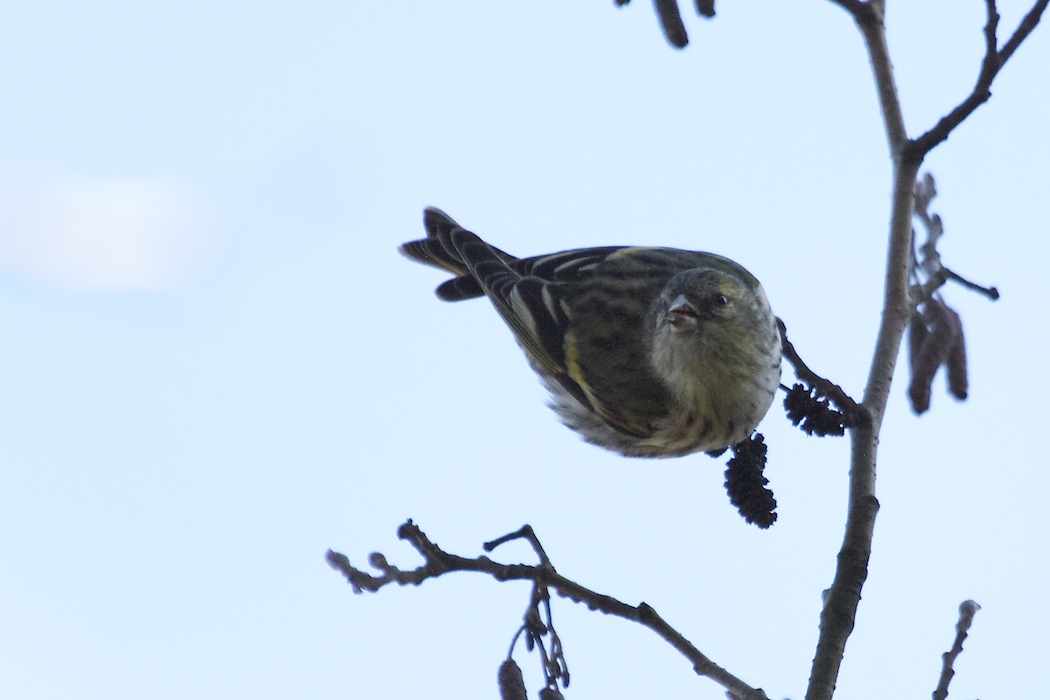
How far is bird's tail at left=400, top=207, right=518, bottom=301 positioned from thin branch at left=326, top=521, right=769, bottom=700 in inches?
81.4

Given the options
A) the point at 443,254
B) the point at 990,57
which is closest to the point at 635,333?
the point at 443,254

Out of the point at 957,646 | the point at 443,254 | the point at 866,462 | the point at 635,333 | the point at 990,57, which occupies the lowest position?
the point at 957,646

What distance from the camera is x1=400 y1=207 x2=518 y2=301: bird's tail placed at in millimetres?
4000

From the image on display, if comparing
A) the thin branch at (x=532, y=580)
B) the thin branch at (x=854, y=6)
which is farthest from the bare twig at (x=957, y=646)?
the thin branch at (x=854, y=6)

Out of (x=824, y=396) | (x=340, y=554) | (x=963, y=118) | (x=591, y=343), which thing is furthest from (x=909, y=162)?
(x=340, y=554)

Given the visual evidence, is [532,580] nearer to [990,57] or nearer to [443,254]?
[990,57]

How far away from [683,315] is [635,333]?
0.37m

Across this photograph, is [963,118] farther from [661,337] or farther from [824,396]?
[661,337]

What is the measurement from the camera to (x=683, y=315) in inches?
123

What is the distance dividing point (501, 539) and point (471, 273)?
1988 millimetres

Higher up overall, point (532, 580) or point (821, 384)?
point (821, 384)

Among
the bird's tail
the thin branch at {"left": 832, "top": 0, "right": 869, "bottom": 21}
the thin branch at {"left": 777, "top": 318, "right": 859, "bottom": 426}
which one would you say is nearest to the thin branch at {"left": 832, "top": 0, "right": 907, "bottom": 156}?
the thin branch at {"left": 832, "top": 0, "right": 869, "bottom": 21}

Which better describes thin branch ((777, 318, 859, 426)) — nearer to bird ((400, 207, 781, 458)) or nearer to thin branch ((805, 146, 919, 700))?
thin branch ((805, 146, 919, 700))

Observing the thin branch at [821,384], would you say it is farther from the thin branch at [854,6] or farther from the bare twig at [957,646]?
the thin branch at [854,6]
